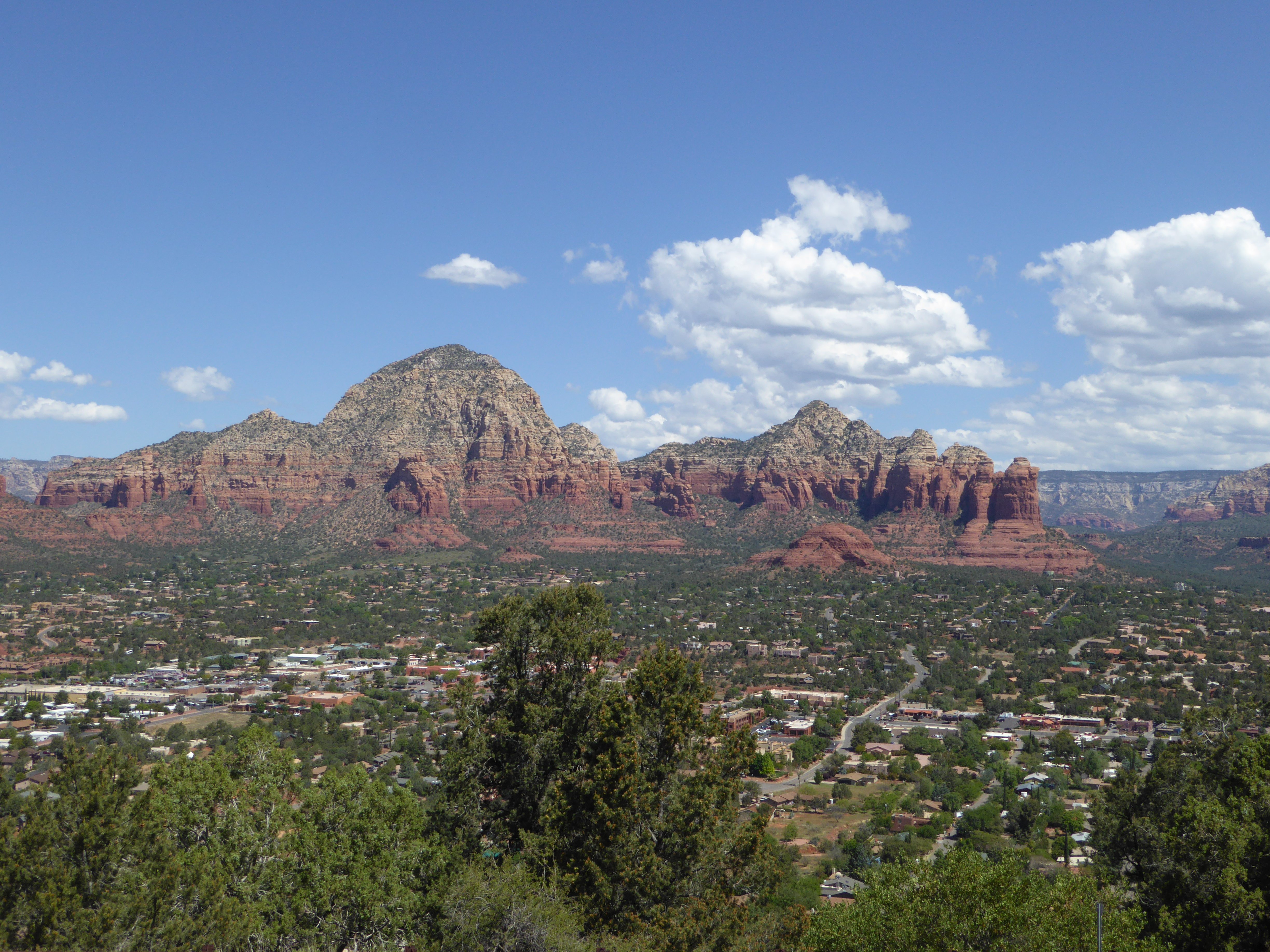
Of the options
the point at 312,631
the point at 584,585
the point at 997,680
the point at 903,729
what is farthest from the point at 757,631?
the point at 584,585

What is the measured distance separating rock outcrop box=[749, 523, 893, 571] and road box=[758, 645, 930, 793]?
5441 cm

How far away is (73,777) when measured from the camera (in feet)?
75.9

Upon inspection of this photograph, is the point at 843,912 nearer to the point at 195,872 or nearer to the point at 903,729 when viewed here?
the point at 195,872

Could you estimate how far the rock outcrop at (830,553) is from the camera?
6969 inches

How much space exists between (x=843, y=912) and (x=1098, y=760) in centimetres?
5511

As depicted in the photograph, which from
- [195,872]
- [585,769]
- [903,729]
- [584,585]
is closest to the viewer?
[195,872]

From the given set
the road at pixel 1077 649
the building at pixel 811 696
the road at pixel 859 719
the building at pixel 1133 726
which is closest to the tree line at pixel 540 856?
the road at pixel 859 719

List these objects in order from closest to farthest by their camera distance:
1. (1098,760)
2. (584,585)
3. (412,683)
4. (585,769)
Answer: (585,769) → (584,585) → (1098,760) → (412,683)

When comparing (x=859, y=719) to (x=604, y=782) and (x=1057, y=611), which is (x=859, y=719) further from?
(x=1057, y=611)

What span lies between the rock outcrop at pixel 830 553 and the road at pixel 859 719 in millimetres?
54409

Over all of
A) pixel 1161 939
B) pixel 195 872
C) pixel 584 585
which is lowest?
pixel 1161 939

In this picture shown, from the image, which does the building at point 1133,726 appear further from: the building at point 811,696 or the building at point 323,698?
the building at point 323,698

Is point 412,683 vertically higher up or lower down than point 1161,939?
lower down

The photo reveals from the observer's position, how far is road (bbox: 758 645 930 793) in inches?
2562
